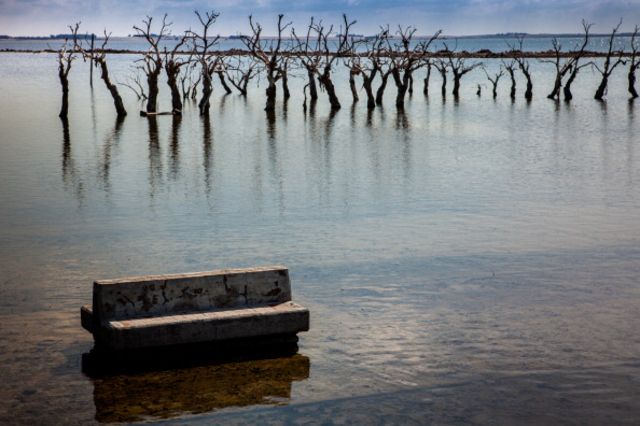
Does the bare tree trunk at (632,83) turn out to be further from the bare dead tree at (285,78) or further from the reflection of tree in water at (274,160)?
the reflection of tree in water at (274,160)

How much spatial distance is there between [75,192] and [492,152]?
41.7ft

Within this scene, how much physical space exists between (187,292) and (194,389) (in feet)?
3.90

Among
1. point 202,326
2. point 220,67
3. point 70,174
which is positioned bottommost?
point 202,326

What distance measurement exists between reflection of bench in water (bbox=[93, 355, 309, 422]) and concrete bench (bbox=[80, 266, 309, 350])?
0.96 ft

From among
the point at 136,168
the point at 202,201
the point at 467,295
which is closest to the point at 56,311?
the point at 467,295

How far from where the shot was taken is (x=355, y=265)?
12.8 meters

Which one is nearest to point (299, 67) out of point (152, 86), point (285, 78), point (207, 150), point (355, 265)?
point (285, 78)

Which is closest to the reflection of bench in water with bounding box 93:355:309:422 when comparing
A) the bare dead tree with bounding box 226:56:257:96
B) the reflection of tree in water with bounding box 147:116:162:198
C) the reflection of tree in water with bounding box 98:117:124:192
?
the reflection of tree in water with bounding box 147:116:162:198

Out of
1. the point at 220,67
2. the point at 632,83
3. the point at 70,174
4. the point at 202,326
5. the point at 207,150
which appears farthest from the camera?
the point at 632,83

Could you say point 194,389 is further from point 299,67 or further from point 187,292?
point 299,67

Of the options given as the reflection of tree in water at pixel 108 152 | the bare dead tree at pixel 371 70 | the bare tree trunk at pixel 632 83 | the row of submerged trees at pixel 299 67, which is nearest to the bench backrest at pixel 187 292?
the reflection of tree in water at pixel 108 152

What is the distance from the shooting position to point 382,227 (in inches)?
612

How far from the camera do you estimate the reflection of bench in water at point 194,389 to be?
770cm

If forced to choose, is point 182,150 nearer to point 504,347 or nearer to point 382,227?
point 382,227
